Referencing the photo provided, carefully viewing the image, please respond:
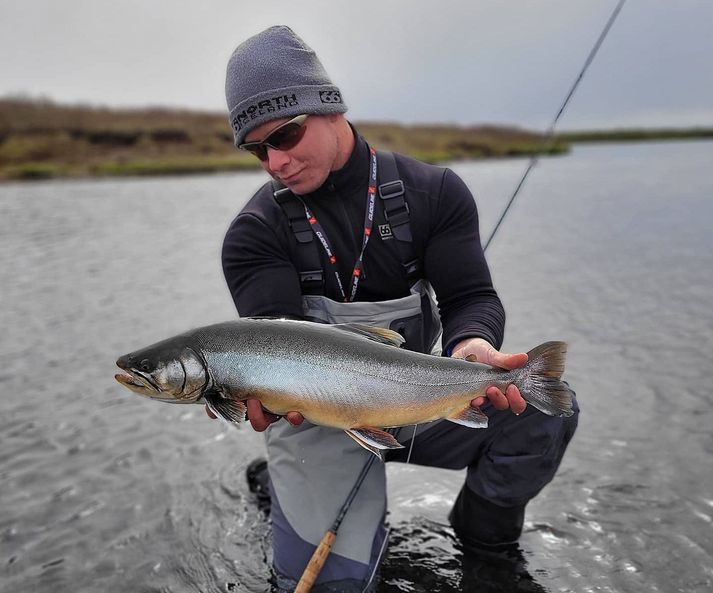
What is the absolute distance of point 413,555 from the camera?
402 centimetres

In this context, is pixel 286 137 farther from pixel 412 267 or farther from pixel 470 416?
pixel 470 416

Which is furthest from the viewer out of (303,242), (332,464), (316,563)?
(332,464)

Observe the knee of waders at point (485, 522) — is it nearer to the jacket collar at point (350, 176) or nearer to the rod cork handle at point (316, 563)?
the rod cork handle at point (316, 563)

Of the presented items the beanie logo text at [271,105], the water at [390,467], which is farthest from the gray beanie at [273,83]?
the water at [390,467]

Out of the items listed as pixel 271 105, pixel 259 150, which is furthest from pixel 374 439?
pixel 271 105

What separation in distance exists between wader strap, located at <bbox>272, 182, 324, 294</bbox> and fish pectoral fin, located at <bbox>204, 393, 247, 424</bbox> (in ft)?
2.72

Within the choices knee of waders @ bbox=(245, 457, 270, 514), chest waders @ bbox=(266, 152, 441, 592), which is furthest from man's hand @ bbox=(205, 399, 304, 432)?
knee of waders @ bbox=(245, 457, 270, 514)

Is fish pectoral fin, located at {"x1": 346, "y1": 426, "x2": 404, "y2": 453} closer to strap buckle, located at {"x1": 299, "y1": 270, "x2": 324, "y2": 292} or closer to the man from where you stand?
the man

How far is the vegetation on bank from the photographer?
1877 inches

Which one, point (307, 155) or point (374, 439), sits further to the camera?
point (307, 155)

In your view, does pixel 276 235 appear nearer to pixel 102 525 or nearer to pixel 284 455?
pixel 284 455

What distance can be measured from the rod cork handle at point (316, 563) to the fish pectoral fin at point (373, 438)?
0.79 meters

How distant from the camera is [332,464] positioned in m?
3.71

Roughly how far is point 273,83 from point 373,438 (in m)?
1.75
